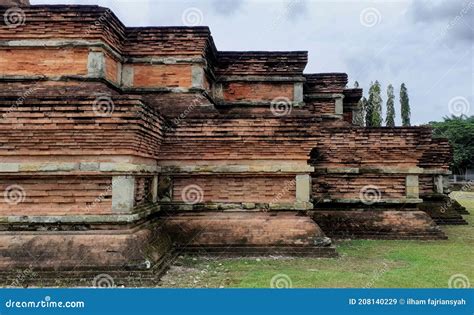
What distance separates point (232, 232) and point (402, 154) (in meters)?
4.71

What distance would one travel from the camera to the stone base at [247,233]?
722 centimetres

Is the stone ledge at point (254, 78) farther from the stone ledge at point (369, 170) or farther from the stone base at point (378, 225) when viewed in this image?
the stone base at point (378, 225)

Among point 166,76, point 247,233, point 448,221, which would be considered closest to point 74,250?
point 247,233

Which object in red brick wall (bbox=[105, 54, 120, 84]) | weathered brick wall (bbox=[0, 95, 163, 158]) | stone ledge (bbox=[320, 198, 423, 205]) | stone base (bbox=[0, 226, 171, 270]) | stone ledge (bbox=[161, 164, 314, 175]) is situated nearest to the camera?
stone base (bbox=[0, 226, 171, 270])

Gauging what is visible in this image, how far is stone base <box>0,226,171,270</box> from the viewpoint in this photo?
5496 mm

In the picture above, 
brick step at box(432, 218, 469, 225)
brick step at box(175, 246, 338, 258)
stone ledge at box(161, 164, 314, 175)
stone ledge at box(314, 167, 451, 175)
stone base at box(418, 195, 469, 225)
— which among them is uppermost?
stone ledge at box(314, 167, 451, 175)

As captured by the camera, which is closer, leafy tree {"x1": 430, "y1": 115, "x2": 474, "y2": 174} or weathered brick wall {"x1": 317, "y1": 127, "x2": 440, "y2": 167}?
weathered brick wall {"x1": 317, "y1": 127, "x2": 440, "y2": 167}

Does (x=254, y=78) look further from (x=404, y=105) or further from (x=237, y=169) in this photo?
(x=404, y=105)

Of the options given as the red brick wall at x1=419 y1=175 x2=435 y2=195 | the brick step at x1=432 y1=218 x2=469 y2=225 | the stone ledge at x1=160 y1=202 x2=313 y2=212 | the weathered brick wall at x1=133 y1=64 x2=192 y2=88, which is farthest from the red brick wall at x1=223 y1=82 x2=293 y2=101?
the brick step at x1=432 y1=218 x2=469 y2=225

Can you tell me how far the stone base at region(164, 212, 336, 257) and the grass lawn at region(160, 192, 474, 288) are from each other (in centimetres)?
28

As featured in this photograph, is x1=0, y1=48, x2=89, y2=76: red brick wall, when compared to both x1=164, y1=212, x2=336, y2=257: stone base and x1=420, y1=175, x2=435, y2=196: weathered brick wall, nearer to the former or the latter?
x1=164, y1=212, x2=336, y2=257: stone base

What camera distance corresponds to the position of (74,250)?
221 inches

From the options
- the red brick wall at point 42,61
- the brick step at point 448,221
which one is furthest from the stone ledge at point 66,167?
the brick step at point 448,221

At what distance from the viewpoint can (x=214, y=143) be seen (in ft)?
24.2
